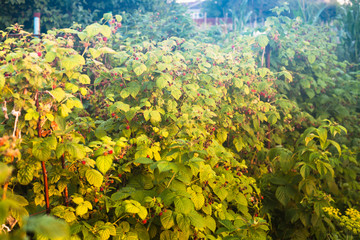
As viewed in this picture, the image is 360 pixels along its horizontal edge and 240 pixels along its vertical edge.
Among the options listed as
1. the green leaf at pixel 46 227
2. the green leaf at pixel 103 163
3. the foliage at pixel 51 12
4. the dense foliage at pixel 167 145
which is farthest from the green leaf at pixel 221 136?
the foliage at pixel 51 12

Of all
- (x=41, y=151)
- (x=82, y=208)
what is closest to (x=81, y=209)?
(x=82, y=208)

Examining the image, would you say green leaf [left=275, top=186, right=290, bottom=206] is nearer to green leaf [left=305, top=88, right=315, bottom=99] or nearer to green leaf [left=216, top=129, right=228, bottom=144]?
green leaf [left=216, top=129, right=228, bottom=144]

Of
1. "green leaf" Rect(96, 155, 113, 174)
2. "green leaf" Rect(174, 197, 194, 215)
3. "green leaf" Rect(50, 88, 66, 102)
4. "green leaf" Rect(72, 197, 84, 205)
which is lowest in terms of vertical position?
"green leaf" Rect(174, 197, 194, 215)

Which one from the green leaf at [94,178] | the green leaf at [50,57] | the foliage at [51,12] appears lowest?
the green leaf at [94,178]

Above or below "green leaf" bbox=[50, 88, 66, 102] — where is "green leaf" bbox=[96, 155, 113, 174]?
below

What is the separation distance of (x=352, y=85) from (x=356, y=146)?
43.2 inches

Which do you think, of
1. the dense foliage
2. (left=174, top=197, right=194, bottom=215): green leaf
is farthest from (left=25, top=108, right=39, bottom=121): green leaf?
(left=174, top=197, right=194, bottom=215): green leaf

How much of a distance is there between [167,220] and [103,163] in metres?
0.52

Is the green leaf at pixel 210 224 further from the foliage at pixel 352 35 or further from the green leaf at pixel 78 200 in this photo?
the foliage at pixel 352 35

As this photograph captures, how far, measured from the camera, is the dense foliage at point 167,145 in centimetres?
155

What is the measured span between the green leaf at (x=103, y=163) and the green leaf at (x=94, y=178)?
5 centimetres

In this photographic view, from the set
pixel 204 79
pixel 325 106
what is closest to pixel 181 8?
pixel 325 106

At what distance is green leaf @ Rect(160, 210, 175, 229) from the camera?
1.69 m

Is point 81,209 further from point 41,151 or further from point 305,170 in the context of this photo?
point 305,170
